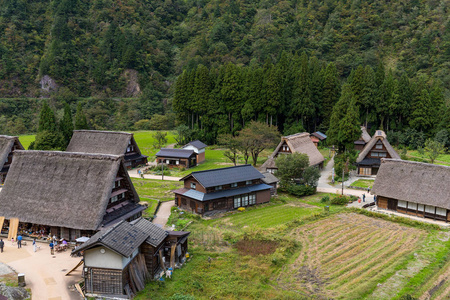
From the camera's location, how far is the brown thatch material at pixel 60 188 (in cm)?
2577

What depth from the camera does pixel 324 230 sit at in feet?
95.1

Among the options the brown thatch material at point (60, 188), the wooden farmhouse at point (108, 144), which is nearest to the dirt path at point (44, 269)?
the brown thatch material at point (60, 188)

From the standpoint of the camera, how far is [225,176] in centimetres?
3491

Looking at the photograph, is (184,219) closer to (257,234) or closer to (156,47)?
(257,234)

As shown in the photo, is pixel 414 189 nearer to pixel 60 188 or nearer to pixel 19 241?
pixel 60 188

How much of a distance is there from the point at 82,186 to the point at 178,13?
330 ft

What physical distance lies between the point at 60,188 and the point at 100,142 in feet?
72.8

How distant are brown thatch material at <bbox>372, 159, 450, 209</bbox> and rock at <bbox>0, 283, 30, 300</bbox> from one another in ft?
93.2

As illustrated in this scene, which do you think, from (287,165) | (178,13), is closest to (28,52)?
(178,13)

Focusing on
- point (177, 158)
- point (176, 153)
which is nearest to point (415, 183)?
point (177, 158)

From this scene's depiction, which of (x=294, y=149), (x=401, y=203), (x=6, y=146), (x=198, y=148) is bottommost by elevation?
(x=401, y=203)

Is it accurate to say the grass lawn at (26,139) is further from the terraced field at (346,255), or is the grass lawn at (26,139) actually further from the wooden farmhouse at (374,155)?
the wooden farmhouse at (374,155)

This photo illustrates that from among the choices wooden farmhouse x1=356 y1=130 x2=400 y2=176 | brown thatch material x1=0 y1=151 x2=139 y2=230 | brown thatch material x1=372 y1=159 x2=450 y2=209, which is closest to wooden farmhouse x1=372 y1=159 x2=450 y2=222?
brown thatch material x1=372 y1=159 x2=450 y2=209

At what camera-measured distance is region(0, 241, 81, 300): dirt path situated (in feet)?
63.4
